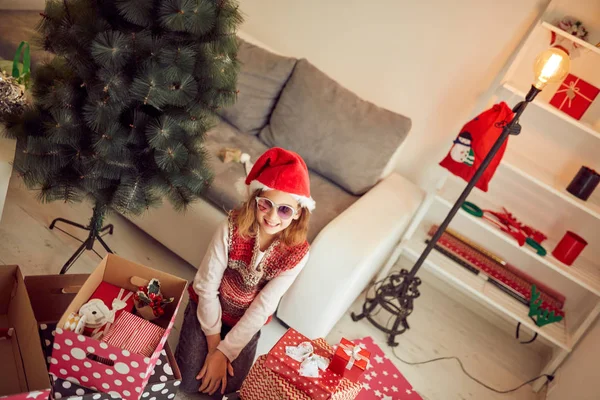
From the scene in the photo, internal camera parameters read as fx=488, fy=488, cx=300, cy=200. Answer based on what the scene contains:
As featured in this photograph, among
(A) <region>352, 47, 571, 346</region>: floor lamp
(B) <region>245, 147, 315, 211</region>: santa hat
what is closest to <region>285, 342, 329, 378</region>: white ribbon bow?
(B) <region>245, 147, 315, 211</region>: santa hat

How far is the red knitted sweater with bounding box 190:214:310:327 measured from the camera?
5.66 ft

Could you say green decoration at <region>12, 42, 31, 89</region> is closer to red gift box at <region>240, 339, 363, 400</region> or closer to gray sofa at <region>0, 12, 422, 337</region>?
gray sofa at <region>0, 12, 422, 337</region>

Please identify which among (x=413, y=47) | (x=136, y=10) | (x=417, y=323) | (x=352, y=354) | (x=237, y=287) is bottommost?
(x=417, y=323)

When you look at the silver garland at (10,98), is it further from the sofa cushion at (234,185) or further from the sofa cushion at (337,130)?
the sofa cushion at (337,130)

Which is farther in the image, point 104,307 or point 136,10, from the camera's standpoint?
point 104,307

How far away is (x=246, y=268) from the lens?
1751 millimetres

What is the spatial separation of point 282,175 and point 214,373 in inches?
29.1

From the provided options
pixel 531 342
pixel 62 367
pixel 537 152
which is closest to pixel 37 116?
pixel 62 367

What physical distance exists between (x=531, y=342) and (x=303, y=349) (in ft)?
5.76

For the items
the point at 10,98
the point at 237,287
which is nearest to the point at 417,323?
the point at 237,287

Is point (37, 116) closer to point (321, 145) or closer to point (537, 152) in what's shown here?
point (321, 145)

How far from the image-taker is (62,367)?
1.32 meters

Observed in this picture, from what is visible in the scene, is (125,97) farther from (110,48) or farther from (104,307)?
(104,307)

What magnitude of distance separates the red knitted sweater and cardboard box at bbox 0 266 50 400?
2.15 ft
